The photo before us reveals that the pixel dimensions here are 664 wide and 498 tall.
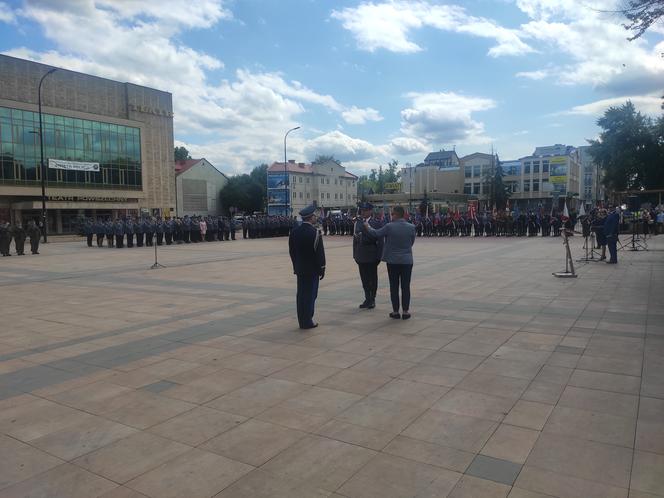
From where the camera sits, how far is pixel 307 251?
7309 mm

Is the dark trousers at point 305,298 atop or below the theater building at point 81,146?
below

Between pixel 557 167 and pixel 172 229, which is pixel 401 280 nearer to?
pixel 172 229

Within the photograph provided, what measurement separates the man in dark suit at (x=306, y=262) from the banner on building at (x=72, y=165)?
50.0 metres

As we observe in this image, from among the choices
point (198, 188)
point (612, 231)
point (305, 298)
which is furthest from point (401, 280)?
point (198, 188)

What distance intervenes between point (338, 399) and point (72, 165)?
54160mm

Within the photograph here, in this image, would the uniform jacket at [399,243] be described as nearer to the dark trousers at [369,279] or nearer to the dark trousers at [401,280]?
the dark trousers at [401,280]

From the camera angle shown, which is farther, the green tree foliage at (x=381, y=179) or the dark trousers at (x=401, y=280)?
the green tree foliage at (x=381, y=179)

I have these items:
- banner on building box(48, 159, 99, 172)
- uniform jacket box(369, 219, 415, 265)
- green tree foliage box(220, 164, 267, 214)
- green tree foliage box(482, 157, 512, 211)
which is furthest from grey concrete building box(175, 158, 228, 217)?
uniform jacket box(369, 219, 415, 265)

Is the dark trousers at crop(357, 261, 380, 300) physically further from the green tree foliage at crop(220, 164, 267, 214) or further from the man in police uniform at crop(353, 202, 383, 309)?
the green tree foliage at crop(220, 164, 267, 214)

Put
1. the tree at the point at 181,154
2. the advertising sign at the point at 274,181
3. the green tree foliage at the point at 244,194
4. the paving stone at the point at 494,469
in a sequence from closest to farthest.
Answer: the paving stone at the point at 494,469 → the advertising sign at the point at 274,181 → the green tree foliage at the point at 244,194 → the tree at the point at 181,154

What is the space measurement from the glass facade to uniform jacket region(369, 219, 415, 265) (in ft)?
158

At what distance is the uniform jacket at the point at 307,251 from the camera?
729 centimetres

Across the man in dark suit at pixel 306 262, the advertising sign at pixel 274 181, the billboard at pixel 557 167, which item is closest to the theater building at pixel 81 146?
the advertising sign at pixel 274 181

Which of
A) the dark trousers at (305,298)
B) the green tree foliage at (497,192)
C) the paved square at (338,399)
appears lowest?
the paved square at (338,399)
